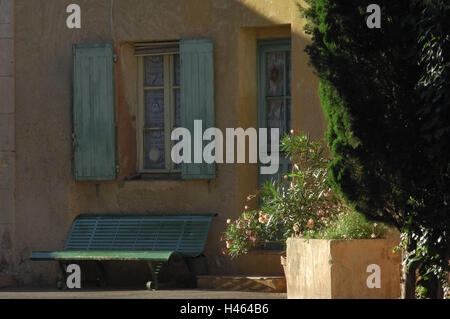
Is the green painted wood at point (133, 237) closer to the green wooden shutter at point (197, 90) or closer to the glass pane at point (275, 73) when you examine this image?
the green wooden shutter at point (197, 90)

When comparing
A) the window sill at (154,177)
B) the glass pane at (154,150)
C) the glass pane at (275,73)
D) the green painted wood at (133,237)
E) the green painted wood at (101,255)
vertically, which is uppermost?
the glass pane at (275,73)

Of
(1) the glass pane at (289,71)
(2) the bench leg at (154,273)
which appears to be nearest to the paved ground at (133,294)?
(2) the bench leg at (154,273)

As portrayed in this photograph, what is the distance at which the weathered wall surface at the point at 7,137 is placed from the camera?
37.5 ft

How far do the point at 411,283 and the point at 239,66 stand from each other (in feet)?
12.3

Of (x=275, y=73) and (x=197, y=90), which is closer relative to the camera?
(x=197, y=90)

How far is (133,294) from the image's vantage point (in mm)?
9906

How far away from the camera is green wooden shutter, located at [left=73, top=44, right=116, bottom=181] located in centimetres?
1116

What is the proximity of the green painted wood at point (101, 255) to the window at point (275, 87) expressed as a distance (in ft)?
5.05

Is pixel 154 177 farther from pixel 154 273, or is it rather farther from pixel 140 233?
pixel 154 273

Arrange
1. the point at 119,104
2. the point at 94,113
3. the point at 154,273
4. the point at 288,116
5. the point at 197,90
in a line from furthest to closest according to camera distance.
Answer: the point at 119,104, the point at 94,113, the point at 288,116, the point at 197,90, the point at 154,273

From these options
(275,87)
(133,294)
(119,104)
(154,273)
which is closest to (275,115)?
(275,87)

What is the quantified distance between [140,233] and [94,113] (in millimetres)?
1465

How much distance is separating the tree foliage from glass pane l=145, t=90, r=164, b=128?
3.85 meters

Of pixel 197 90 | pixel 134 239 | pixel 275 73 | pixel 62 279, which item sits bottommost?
pixel 62 279
